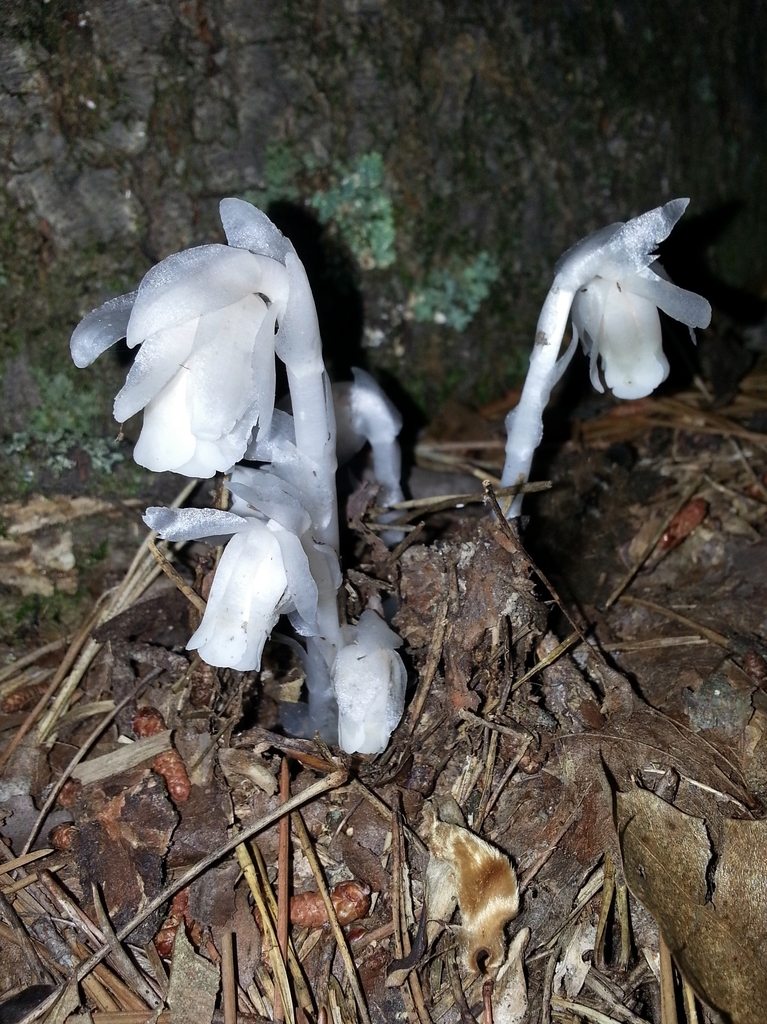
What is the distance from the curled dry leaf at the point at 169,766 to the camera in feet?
4.65

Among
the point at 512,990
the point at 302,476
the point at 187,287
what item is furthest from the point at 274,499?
the point at 512,990

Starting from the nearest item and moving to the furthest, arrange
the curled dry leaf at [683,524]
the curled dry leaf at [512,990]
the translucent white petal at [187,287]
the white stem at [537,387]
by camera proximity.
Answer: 1. the translucent white petal at [187,287]
2. the curled dry leaf at [512,990]
3. the white stem at [537,387]
4. the curled dry leaf at [683,524]

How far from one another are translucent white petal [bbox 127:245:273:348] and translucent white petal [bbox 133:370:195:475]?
9 cm

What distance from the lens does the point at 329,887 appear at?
131 centimetres

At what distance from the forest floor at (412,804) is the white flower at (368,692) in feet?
0.22

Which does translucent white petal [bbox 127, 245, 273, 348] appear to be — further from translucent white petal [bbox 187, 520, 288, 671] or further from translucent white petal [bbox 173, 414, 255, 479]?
translucent white petal [bbox 187, 520, 288, 671]

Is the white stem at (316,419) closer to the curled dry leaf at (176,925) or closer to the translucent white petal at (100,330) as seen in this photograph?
the translucent white petal at (100,330)

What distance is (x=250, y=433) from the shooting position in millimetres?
1151

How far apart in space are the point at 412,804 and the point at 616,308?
896 mm

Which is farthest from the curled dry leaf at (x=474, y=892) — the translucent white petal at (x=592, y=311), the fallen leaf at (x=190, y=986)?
the translucent white petal at (x=592, y=311)

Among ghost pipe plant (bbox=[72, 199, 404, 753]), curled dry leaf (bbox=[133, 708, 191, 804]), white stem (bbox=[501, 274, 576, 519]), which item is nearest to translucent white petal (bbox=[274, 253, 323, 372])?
ghost pipe plant (bbox=[72, 199, 404, 753])

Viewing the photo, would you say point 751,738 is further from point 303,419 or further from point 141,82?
point 141,82

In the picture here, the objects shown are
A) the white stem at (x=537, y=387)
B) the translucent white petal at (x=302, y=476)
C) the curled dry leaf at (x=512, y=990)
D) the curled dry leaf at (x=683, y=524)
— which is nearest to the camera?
the curled dry leaf at (x=512, y=990)

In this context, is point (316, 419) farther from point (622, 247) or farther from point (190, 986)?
point (190, 986)
